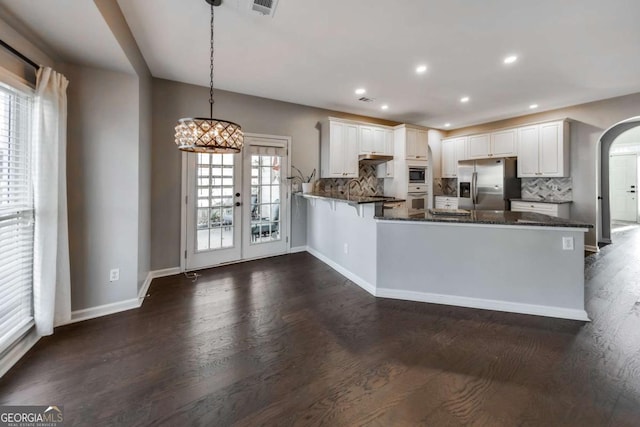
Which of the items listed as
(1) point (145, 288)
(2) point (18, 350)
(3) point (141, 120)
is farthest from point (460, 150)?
(2) point (18, 350)

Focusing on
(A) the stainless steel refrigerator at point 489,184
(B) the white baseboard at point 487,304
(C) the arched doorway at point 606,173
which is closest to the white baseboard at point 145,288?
(B) the white baseboard at point 487,304

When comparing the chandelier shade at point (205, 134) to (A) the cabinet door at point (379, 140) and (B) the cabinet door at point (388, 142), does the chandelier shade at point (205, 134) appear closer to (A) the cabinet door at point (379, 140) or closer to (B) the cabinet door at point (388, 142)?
(A) the cabinet door at point (379, 140)

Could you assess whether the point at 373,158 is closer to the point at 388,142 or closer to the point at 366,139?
the point at 366,139

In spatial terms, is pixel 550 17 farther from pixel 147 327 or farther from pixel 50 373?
pixel 50 373

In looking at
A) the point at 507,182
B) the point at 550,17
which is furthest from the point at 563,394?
the point at 507,182

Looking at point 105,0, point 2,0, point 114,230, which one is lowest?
point 114,230

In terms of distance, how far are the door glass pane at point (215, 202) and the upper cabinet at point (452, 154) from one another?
520cm

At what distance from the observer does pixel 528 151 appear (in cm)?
520

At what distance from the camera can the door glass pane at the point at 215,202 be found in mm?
3951

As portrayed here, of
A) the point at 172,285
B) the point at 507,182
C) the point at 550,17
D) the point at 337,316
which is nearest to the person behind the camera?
the point at 550,17

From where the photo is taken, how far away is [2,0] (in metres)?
1.60

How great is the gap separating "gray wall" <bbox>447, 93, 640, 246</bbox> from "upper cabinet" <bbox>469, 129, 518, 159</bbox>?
0.76m

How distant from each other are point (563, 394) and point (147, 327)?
3.08 metres

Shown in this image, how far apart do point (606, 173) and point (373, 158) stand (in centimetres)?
439
